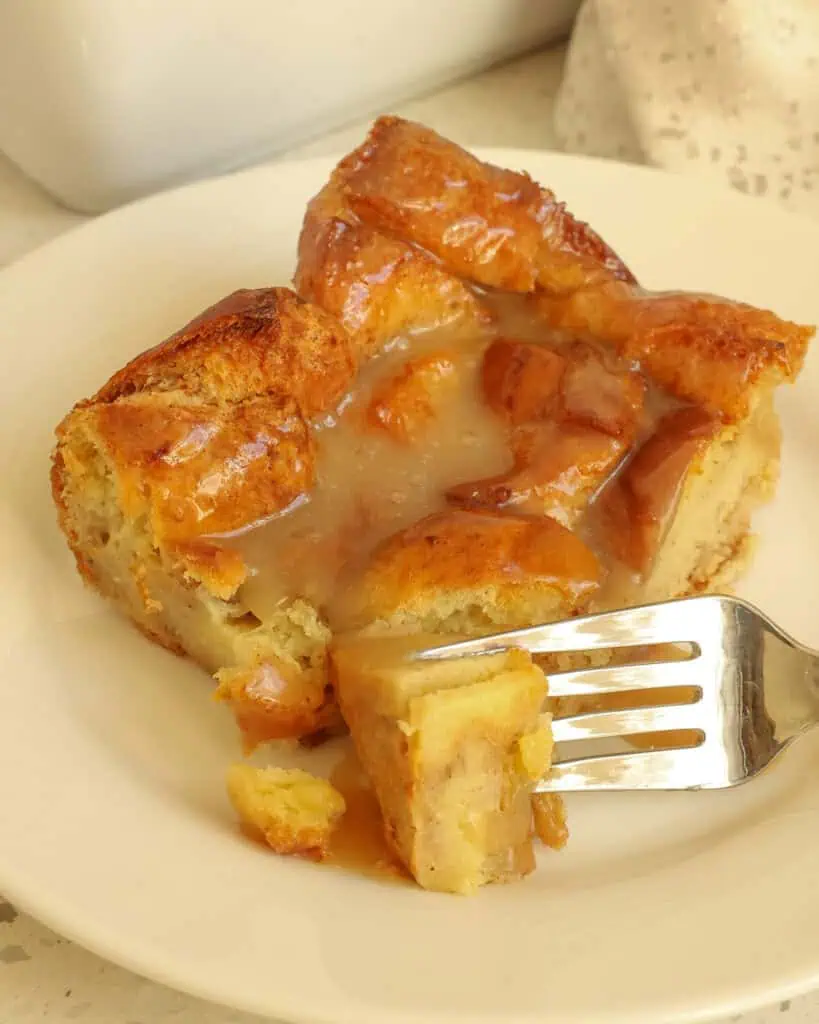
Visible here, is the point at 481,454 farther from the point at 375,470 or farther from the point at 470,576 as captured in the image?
the point at 470,576

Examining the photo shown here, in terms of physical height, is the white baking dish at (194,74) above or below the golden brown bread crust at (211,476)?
above

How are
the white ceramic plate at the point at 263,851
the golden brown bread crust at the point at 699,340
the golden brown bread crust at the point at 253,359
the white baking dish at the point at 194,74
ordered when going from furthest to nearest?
1. the white baking dish at the point at 194,74
2. the golden brown bread crust at the point at 699,340
3. the golden brown bread crust at the point at 253,359
4. the white ceramic plate at the point at 263,851

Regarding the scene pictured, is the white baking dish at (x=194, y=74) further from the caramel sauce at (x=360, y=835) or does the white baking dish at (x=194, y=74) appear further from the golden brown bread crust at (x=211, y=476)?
the caramel sauce at (x=360, y=835)

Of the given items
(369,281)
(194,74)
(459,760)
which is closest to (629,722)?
(459,760)

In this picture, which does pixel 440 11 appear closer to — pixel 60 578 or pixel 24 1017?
pixel 60 578

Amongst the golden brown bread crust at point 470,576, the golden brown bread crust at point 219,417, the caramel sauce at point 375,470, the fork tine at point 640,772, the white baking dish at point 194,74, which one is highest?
the white baking dish at point 194,74

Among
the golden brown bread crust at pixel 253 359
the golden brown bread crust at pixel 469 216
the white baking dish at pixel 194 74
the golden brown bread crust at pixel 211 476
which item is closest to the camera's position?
the golden brown bread crust at pixel 211 476

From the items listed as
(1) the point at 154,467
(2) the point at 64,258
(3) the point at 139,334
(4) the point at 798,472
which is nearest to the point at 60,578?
(1) the point at 154,467

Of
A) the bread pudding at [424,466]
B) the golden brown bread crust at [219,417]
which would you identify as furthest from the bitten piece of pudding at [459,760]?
the golden brown bread crust at [219,417]
